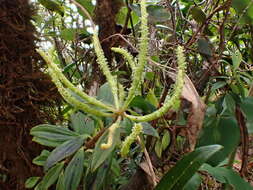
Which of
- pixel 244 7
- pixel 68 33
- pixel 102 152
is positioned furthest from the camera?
pixel 68 33

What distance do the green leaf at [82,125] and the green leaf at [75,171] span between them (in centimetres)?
8

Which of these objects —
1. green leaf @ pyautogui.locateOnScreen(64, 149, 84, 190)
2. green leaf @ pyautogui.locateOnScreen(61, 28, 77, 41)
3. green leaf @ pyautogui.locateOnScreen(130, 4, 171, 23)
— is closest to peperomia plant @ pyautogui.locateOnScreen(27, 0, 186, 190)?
green leaf @ pyautogui.locateOnScreen(64, 149, 84, 190)

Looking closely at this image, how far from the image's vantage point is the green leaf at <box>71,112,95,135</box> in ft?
2.01

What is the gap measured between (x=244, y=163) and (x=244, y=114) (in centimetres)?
11

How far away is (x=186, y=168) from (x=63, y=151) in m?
0.20

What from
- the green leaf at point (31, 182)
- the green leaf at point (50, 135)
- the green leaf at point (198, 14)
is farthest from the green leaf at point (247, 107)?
the green leaf at point (31, 182)

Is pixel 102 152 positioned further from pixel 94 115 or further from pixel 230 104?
pixel 230 104

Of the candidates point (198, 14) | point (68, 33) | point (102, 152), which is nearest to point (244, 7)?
point (198, 14)

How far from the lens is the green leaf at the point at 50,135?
1.85 ft

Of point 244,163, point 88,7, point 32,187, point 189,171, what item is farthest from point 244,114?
point 88,7

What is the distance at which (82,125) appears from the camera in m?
0.62

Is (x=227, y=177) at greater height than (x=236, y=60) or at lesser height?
lesser

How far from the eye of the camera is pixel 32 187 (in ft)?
2.26

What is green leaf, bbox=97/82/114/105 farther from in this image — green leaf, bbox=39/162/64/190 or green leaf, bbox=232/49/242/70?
green leaf, bbox=232/49/242/70
